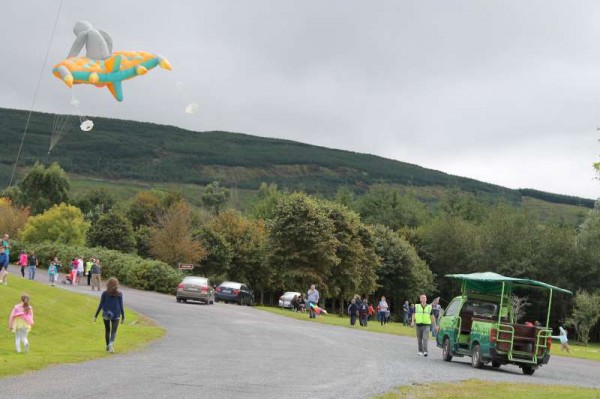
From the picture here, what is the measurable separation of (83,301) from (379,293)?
66.2 m

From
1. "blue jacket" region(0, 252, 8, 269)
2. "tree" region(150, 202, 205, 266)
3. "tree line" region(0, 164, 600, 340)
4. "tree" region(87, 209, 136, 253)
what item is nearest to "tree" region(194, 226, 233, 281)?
"tree line" region(0, 164, 600, 340)

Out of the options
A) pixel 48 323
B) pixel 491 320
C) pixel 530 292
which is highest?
pixel 530 292

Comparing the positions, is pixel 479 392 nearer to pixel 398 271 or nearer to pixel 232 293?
pixel 232 293

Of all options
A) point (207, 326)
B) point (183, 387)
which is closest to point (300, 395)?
point (183, 387)

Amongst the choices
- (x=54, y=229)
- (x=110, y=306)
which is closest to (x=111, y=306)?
(x=110, y=306)

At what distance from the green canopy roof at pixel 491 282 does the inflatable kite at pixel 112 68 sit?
12417mm

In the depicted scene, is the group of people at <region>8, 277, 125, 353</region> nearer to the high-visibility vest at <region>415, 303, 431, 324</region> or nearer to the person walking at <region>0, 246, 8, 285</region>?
the high-visibility vest at <region>415, 303, 431, 324</region>

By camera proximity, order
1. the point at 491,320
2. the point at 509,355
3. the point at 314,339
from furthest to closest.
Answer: the point at 314,339 → the point at 491,320 → the point at 509,355

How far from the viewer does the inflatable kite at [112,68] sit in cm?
2319

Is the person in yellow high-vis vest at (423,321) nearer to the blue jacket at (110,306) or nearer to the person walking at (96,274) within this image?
the blue jacket at (110,306)

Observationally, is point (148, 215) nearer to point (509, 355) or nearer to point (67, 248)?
point (67, 248)

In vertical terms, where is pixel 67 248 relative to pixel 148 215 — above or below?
below

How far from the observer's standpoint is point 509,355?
24.4m

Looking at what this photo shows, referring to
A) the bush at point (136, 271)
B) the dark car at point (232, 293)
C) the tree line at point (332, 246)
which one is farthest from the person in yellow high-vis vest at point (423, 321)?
the tree line at point (332, 246)
